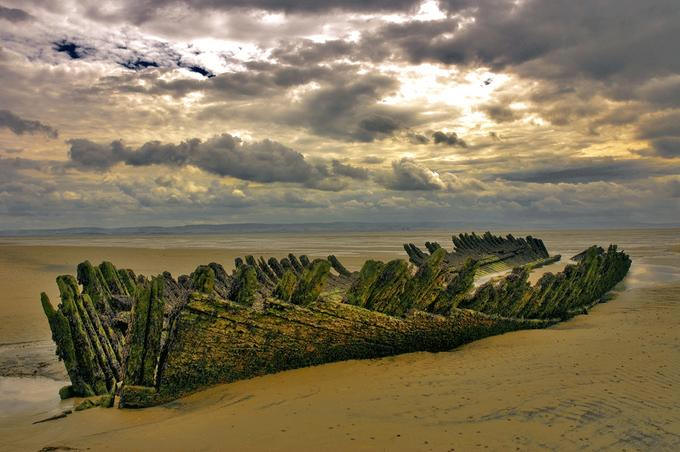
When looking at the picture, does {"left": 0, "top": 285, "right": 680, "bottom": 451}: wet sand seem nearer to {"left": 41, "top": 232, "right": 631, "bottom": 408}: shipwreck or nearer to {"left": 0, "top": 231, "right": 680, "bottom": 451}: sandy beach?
{"left": 0, "top": 231, "right": 680, "bottom": 451}: sandy beach

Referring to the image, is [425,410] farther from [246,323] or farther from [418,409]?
[246,323]

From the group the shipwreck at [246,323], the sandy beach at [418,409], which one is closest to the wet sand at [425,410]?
the sandy beach at [418,409]

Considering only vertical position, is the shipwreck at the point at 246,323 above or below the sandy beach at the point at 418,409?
above

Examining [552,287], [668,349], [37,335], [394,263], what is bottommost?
[37,335]

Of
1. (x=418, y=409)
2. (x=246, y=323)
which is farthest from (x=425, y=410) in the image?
(x=246, y=323)

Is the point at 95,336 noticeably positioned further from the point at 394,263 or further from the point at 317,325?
the point at 394,263

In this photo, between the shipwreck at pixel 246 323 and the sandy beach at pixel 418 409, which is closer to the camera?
the sandy beach at pixel 418 409

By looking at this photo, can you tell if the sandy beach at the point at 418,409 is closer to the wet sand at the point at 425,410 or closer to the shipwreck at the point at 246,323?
the wet sand at the point at 425,410

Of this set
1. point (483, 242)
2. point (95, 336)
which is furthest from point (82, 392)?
point (483, 242)
